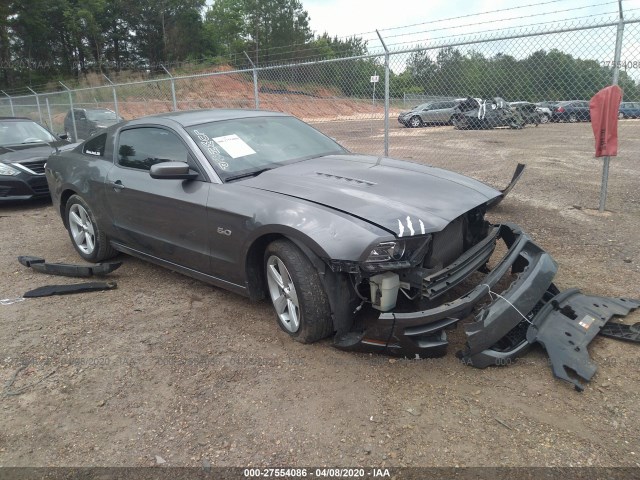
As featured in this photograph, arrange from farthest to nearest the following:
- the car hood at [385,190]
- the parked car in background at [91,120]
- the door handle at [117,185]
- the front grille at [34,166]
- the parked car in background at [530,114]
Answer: the parked car in background at [91,120] < the parked car in background at [530,114] < the front grille at [34,166] < the door handle at [117,185] < the car hood at [385,190]

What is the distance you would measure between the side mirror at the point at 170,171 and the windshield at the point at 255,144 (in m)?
0.22

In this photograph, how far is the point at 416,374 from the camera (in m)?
2.77

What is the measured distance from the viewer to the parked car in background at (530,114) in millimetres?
8898

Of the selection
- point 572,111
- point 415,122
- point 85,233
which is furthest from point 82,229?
point 415,122

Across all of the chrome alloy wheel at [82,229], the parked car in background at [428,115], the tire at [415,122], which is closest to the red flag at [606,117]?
the parked car in background at [428,115]

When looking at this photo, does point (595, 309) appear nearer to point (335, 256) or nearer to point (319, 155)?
point (335, 256)

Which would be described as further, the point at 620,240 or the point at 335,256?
the point at 620,240

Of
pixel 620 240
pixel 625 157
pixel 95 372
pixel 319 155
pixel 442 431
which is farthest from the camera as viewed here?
pixel 625 157

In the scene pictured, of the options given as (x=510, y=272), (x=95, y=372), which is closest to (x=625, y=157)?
(x=510, y=272)

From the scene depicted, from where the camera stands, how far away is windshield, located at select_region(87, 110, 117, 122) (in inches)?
543

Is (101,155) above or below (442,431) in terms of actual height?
above

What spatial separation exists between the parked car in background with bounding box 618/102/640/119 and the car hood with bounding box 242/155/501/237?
4133 mm

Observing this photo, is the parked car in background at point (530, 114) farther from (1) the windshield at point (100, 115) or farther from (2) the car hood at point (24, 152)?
(1) the windshield at point (100, 115)

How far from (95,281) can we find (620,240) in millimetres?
5298
